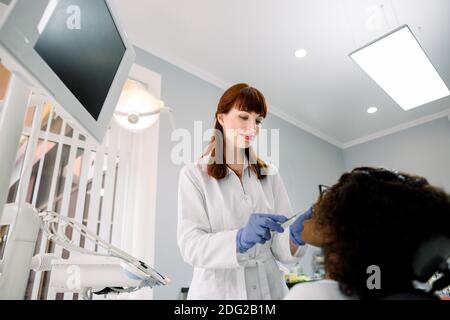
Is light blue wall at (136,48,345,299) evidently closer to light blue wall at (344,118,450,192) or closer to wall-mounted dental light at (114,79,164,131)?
wall-mounted dental light at (114,79,164,131)

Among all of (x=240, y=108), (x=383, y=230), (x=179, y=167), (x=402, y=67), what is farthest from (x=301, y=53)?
(x=383, y=230)

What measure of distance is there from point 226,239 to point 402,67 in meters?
2.25

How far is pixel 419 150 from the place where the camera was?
383 centimetres

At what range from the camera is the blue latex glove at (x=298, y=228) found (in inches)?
24.0

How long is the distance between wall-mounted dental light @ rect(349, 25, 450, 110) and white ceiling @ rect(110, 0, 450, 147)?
1.74ft

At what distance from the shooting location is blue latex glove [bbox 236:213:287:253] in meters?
0.61

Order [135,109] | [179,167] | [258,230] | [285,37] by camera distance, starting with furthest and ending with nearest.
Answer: [285,37]
[179,167]
[135,109]
[258,230]

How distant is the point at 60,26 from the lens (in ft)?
1.79

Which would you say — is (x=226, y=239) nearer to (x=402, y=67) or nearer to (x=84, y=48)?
(x=84, y=48)

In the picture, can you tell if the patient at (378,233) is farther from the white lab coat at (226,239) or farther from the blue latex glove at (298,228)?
the white lab coat at (226,239)

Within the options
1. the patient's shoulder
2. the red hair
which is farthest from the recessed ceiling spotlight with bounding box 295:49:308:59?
the patient's shoulder

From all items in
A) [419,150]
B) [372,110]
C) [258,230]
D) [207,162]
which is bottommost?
[258,230]
